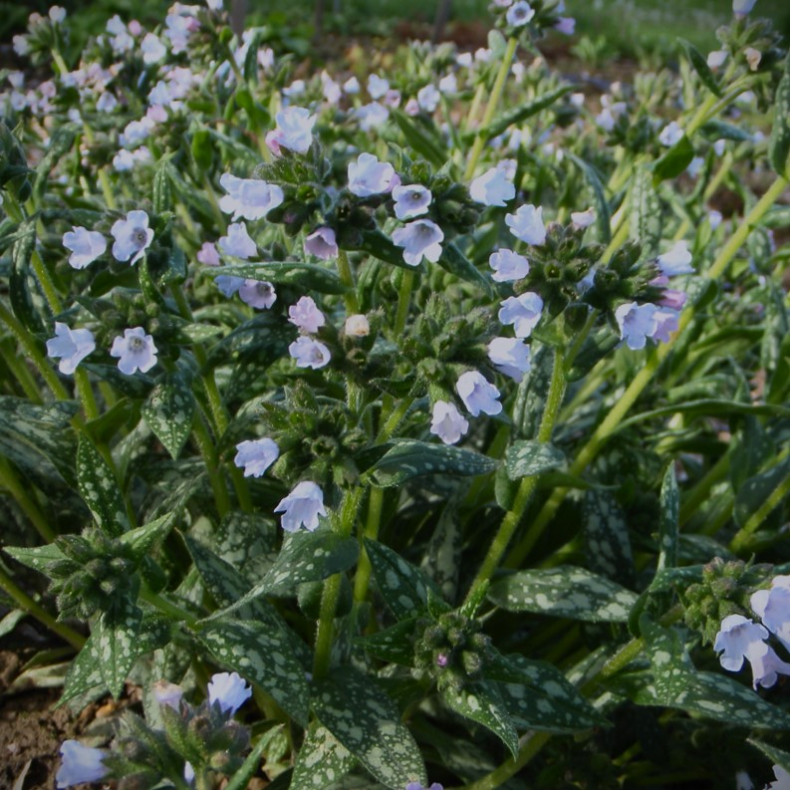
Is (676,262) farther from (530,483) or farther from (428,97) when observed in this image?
(428,97)

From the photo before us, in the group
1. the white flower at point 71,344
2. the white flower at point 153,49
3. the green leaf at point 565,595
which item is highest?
the white flower at point 153,49

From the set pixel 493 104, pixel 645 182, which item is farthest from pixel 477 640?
pixel 493 104

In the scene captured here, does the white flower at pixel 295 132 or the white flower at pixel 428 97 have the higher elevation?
the white flower at pixel 295 132

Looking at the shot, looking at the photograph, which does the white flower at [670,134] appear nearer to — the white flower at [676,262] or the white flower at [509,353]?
the white flower at [676,262]

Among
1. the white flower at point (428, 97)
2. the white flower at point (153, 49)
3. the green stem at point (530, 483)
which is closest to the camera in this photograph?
the green stem at point (530, 483)

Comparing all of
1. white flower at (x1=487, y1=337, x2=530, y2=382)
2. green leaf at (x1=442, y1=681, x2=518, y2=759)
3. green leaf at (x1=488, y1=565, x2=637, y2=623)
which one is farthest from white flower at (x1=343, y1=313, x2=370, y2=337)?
green leaf at (x1=488, y1=565, x2=637, y2=623)

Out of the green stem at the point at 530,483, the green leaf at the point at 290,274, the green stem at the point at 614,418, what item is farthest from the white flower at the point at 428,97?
the green leaf at the point at 290,274
